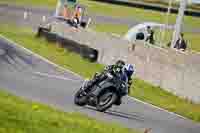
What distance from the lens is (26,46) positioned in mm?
30812

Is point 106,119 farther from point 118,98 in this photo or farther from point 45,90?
point 45,90

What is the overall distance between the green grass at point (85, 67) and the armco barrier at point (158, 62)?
1.09 ft

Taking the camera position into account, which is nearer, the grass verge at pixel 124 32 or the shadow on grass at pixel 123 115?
the shadow on grass at pixel 123 115

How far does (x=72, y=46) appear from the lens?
2988 cm

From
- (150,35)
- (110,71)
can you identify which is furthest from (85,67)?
(110,71)

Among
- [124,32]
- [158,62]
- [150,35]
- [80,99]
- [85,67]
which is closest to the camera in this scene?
[80,99]

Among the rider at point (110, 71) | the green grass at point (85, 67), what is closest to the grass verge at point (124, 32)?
the green grass at point (85, 67)

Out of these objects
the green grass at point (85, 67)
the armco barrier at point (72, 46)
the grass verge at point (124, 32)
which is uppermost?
the armco barrier at point (72, 46)

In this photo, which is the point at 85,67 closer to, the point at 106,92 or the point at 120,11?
the point at 106,92

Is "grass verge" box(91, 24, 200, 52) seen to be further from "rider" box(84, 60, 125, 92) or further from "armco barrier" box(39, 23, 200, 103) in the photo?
"rider" box(84, 60, 125, 92)

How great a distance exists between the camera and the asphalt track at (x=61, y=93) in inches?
639

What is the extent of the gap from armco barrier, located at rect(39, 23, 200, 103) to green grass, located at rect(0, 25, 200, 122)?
33 centimetres

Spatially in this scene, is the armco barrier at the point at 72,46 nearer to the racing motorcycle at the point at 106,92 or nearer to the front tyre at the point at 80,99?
the front tyre at the point at 80,99

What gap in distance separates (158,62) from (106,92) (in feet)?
26.7
